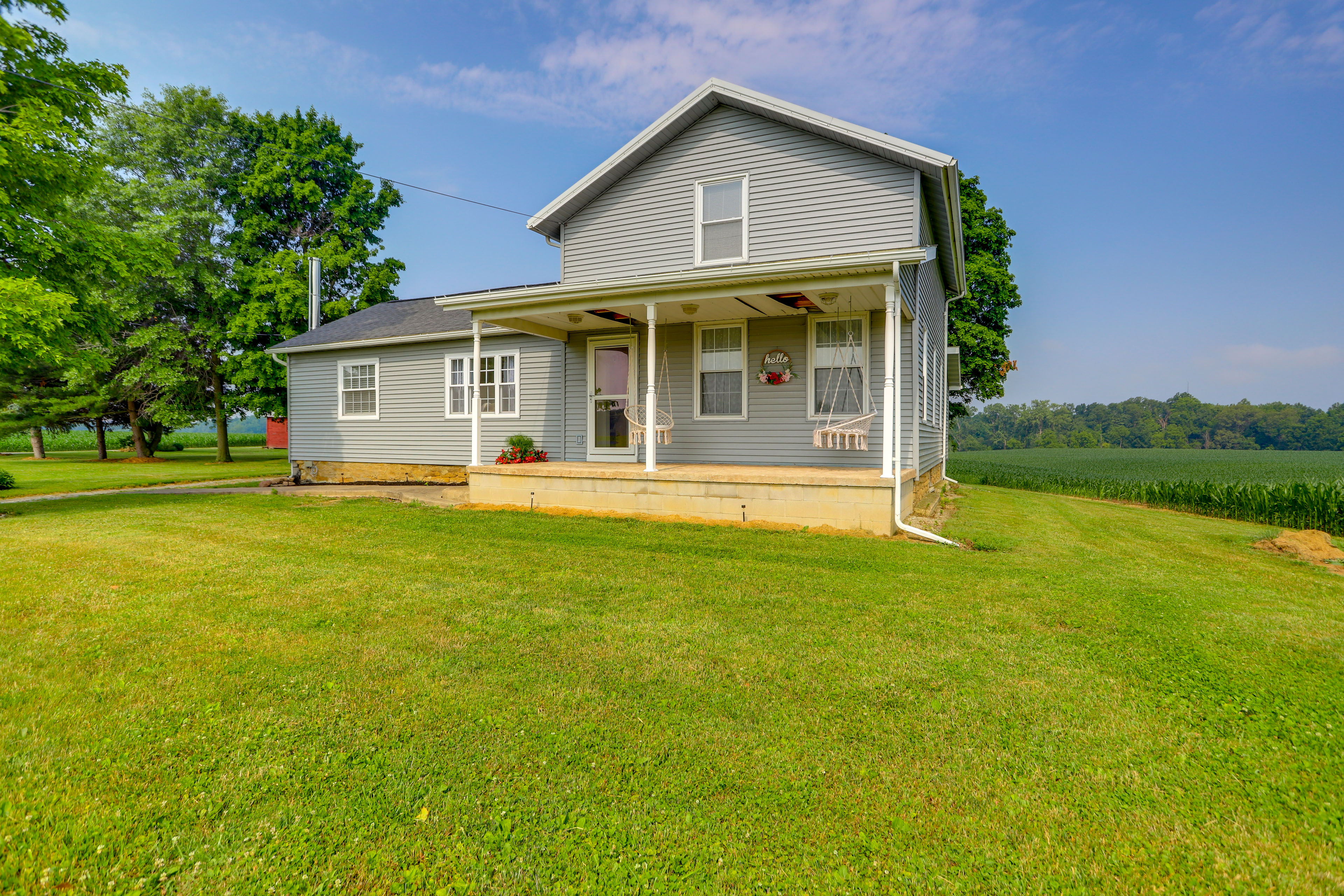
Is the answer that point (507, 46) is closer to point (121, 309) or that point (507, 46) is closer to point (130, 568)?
point (121, 309)

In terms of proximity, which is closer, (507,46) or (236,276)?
(507,46)

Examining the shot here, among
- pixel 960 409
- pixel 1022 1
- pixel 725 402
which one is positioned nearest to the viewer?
pixel 725 402

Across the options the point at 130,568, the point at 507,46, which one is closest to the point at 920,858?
the point at 130,568

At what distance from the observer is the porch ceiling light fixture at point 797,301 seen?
28.0 ft

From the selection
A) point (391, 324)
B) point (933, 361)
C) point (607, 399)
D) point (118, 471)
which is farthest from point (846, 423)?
point (118, 471)

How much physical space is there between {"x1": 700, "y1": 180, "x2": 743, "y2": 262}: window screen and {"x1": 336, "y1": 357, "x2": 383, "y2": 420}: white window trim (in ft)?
28.1

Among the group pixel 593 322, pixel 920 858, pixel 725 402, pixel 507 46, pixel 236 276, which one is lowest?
pixel 920 858

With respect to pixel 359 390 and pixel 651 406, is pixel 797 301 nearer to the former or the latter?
pixel 651 406

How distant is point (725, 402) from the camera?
1034cm

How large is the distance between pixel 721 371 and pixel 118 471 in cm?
2026

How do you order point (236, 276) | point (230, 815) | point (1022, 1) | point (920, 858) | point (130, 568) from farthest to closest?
point (236, 276) → point (1022, 1) → point (130, 568) → point (230, 815) → point (920, 858)

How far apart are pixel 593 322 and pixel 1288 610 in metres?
9.48

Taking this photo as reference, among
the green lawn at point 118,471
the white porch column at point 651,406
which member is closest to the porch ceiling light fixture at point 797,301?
the white porch column at point 651,406

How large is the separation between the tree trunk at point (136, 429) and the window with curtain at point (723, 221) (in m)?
24.4
